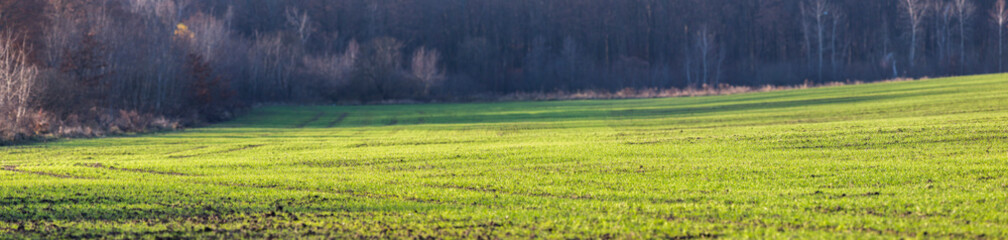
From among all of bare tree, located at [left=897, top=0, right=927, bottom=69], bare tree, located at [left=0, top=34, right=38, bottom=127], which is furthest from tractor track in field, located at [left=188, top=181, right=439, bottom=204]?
bare tree, located at [left=897, top=0, right=927, bottom=69]

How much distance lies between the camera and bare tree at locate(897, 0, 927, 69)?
4053 inches

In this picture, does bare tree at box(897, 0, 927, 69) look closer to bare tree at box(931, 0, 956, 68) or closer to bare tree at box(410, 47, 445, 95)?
bare tree at box(931, 0, 956, 68)

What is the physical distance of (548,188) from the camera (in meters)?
15.4

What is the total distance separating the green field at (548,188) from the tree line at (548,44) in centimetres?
4448

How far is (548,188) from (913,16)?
4204 inches

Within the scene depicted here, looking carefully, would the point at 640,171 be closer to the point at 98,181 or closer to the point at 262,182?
the point at 262,182

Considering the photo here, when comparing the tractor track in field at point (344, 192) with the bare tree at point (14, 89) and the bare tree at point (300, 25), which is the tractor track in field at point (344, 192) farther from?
the bare tree at point (300, 25)

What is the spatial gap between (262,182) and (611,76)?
116m

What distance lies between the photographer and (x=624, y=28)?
454 ft

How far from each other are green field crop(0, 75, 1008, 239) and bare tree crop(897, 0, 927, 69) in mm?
86761

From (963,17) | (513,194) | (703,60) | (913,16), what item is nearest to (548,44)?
(703,60)

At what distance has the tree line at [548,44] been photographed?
10125cm

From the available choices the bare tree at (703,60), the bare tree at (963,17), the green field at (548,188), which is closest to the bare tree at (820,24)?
the bare tree at (703,60)

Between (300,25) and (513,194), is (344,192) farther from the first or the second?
(300,25)
